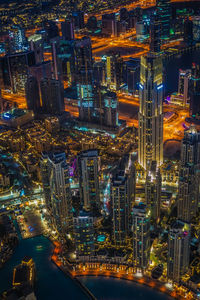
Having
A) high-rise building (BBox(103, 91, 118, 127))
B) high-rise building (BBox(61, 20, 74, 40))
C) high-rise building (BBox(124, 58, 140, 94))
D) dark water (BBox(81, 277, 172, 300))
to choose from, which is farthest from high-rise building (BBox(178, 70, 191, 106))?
dark water (BBox(81, 277, 172, 300))

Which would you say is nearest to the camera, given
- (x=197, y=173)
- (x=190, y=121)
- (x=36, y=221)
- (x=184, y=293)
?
(x=184, y=293)

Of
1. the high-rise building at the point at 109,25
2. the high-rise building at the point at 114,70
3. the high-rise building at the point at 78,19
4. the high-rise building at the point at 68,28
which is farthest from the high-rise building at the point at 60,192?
the high-rise building at the point at 78,19

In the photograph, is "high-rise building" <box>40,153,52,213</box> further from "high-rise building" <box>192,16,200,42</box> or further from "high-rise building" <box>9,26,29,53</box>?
"high-rise building" <box>192,16,200,42</box>

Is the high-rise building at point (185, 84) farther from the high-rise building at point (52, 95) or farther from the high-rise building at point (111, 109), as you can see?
the high-rise building at point (52, 95)

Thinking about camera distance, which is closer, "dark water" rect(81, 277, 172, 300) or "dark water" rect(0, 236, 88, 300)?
"dark water" rect(81, 277, 172, 300)

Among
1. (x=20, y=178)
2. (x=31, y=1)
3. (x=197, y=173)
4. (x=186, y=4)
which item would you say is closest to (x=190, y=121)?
(x=197, y=173)

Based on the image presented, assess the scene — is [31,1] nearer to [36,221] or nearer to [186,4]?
[186,4]
